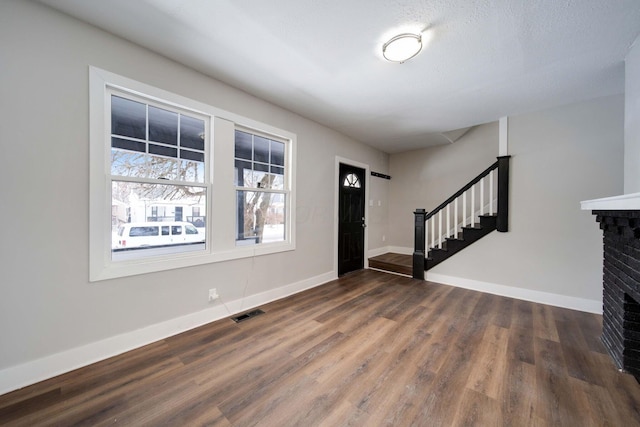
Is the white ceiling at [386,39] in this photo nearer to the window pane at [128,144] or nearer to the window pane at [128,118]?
the window pane at [128,118]

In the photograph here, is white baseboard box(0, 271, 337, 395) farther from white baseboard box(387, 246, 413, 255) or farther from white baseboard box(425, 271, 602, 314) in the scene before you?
white baseboard box(387, 246, 413, 255)

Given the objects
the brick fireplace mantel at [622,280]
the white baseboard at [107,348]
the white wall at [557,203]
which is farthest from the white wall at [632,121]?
the white baseboard at [107,348]

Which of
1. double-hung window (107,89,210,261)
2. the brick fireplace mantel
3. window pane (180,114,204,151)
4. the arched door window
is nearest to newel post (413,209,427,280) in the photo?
the arched door window

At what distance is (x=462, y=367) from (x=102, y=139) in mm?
3468

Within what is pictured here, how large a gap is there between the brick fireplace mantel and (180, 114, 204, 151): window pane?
3.40 meters

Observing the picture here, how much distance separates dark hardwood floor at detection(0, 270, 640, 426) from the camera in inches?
56.2

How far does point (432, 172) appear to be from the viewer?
17.2 ft

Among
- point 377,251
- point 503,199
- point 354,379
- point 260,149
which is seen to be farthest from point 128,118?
point 377,251

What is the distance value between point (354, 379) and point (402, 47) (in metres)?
2.68

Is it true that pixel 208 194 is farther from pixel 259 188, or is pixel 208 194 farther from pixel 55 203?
pixel 55 203

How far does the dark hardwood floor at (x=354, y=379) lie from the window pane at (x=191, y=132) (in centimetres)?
195

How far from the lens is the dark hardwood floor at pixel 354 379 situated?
1.43 metres

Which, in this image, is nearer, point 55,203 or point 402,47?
point 55,203

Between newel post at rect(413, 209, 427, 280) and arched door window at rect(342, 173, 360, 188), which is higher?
arched door window at rect(342, 173, 360, 188)
